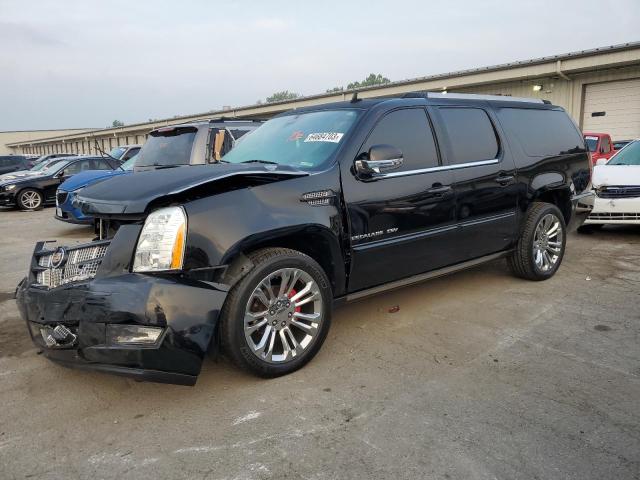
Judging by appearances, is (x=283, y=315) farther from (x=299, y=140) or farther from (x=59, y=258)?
(x=299, y=140)

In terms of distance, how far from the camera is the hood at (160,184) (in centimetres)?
290

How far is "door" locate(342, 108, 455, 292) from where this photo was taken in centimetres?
363

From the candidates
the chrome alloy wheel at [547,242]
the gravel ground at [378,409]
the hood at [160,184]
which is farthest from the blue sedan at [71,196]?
the chrome alloy wheel at [547,242]

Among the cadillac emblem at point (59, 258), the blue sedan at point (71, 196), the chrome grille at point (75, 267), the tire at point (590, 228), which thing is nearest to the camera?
the chrome grille at point (75, 267)

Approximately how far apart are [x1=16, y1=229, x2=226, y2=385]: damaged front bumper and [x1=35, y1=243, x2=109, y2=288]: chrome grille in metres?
0.06

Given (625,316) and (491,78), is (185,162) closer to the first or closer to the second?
(625,316)

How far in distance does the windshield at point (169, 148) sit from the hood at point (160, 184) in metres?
3.90

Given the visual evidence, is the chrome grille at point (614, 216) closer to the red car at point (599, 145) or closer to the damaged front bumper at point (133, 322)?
the red car at point (599, 145)

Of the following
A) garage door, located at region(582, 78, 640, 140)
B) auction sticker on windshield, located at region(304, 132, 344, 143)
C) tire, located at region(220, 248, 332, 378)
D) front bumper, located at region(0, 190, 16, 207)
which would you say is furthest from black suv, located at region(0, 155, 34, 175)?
tire, located at region(220, 248, 332, 378)

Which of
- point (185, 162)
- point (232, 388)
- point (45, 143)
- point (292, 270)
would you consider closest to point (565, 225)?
point (292, 270)

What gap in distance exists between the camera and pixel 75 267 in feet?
9.78

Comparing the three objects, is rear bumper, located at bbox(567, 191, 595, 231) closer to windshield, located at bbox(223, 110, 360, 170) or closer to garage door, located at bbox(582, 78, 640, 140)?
windshield, located at bbox(223, 110, 360, 170)

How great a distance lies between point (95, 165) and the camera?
14461 millimetres

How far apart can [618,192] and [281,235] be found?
621 cm
